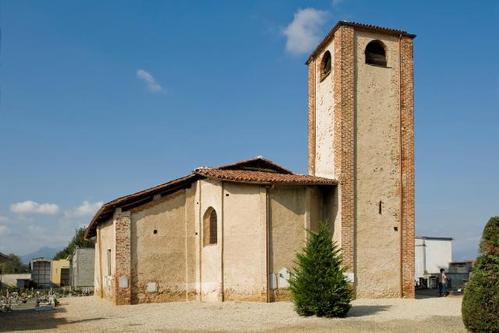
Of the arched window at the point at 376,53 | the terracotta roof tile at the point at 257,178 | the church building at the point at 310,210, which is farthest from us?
the arched window at the point at 376,53

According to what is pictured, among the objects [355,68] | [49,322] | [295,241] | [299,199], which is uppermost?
[355,68]

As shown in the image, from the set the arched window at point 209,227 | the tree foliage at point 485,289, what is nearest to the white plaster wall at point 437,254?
the arched window at point 209,227

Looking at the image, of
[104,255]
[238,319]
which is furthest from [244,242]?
[104,255]

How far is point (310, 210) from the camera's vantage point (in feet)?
68.7

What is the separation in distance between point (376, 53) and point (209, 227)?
1100cm

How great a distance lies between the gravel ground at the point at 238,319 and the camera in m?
13.5

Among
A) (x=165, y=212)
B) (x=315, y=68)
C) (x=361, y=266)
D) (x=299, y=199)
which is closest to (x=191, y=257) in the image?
(x=165, y=212)

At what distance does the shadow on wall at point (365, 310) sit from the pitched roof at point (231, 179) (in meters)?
5.25

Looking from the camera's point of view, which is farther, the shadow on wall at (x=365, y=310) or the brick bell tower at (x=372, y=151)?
the brick bell tower at (x=372, y=151)

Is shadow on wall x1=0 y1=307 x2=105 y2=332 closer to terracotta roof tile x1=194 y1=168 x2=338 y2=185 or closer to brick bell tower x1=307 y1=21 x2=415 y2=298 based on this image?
terracotta roof tile x1=194 y1=168 x2=338 y2=185

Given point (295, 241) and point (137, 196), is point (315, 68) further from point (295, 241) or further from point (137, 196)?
point (137, 196)

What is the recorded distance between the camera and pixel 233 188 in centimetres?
2050

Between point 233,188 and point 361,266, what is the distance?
6.35 meters

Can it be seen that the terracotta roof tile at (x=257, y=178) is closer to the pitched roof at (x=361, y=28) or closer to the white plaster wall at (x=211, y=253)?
the white plaster wall at (x=211, y=253)
